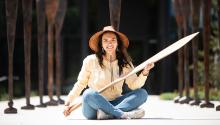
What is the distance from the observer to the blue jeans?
8.98 meters

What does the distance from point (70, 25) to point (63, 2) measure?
12286 mm

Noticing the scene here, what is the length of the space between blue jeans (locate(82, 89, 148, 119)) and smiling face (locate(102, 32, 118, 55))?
23.9 inches

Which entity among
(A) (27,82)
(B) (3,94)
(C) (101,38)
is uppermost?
(C) (101,38)

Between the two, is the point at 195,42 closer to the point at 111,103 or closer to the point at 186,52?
the point at 186,52

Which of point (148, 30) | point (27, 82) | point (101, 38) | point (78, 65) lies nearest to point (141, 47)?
point (148, 30)

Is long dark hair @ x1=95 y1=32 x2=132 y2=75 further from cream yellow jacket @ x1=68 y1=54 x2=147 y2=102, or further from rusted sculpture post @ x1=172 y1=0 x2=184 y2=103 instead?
rusted sculpture post @ x1=172 y1=0 x2=184 y2=103

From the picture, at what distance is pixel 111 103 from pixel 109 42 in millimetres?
811

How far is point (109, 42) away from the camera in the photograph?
9250mm

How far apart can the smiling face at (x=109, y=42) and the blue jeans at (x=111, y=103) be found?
608 millimetres

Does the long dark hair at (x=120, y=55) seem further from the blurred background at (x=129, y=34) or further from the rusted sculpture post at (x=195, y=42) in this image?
the blurred background at (x=129, y=34)

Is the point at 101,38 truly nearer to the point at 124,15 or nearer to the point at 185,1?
the point at 185,1

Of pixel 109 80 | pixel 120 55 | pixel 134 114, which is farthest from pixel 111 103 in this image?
pixel 120 55

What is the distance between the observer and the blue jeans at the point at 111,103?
29.5 feet

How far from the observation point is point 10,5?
11.1 m
